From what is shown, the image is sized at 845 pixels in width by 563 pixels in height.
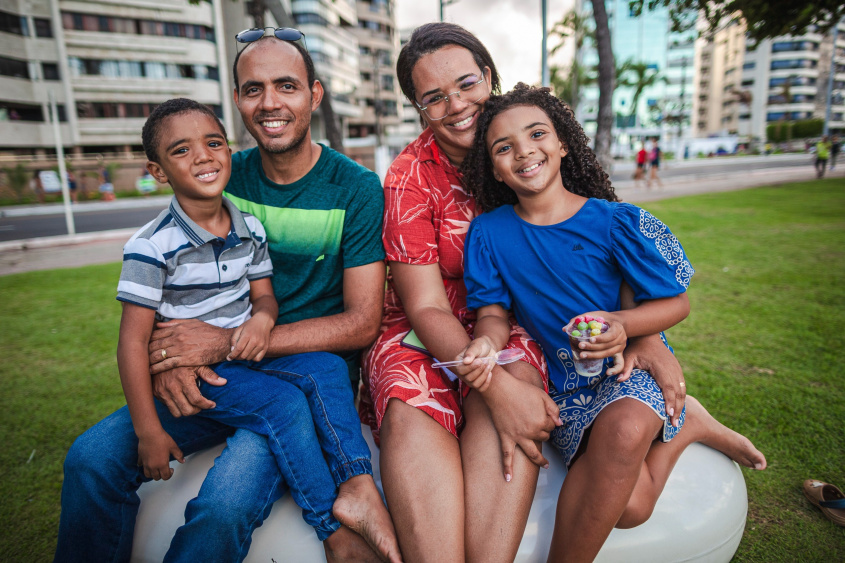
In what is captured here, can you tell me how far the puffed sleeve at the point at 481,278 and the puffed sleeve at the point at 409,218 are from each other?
184 mm

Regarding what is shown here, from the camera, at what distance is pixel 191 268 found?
212 centimetres

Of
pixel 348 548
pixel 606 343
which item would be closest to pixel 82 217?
pixel 348 548

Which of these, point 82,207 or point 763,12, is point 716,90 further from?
point 763,12

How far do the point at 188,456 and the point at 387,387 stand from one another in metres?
0.91

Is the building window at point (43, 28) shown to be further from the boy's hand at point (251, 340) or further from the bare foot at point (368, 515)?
the bare foot at point (368, 515)

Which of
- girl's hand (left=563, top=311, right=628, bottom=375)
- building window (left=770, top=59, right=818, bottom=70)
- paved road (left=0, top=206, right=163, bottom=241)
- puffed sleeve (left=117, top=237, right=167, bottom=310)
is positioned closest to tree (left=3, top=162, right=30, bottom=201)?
paved road (left=0, top=206, right=163, bottom=241)

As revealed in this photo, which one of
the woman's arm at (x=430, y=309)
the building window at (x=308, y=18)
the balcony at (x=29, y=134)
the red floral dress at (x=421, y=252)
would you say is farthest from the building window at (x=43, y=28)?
the woman's arm at (x=430, y=309)

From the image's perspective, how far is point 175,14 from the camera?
114ft

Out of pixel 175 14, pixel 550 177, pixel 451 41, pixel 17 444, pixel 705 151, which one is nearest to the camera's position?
pixel 550 177

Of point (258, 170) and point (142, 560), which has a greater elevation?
point (258, 170)

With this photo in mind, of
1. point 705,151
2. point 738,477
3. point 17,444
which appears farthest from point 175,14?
point 705,151

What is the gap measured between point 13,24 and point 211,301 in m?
42.6

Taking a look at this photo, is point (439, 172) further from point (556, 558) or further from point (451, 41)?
point (556, 558)

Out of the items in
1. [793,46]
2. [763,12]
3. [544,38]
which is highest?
[793,46]
